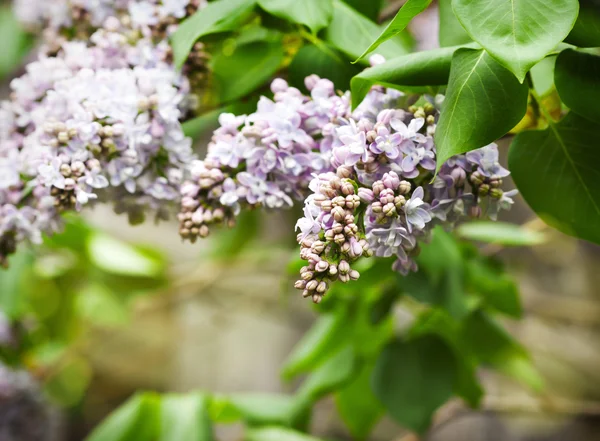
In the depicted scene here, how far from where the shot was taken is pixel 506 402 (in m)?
1.15

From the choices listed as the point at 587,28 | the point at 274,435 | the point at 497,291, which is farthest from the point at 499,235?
the point at 587,28

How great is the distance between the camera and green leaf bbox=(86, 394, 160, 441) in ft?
3.10

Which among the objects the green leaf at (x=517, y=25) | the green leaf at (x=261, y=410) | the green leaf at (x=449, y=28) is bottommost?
the green leaf at (x=261, y=410)

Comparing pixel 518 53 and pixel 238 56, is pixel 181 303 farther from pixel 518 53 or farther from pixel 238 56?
pixel 518 53

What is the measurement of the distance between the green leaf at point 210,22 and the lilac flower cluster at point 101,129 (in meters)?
0.04

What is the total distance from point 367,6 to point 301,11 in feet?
0.41

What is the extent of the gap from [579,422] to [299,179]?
1823mm

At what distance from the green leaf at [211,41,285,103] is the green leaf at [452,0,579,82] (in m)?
0.30

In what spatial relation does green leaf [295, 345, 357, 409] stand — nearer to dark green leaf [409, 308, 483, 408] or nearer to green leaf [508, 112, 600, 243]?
dark green leaf [409, 308, 483, 408]

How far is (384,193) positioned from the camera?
0.48m

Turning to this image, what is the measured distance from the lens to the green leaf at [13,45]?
1.12 meters

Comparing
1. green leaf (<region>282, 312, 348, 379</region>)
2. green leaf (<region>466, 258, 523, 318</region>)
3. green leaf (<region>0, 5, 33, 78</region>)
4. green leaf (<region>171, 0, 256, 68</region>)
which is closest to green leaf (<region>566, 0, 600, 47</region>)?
green leaf (<region>171, 0, 256, 68</region>)

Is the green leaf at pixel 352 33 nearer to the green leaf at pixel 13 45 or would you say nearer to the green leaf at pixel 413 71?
the green leaf at pixel 413 71

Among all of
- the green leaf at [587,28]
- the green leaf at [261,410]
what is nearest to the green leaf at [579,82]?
the green leaf at [587,28]
